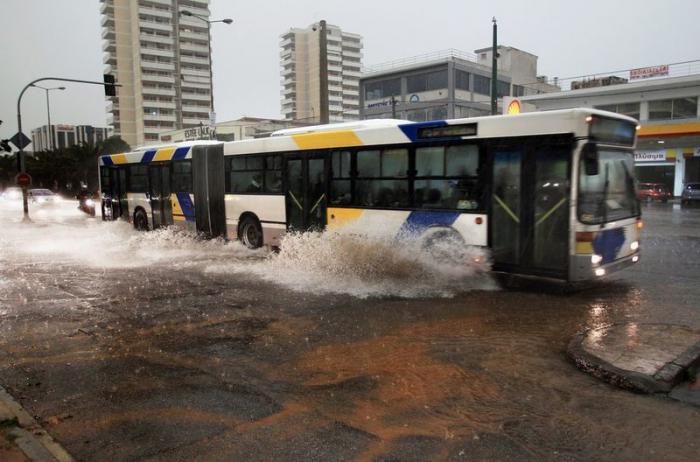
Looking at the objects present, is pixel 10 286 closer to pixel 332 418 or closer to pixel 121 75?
pixel 332 418

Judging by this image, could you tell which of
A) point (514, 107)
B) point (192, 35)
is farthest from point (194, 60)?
point (514, 107)

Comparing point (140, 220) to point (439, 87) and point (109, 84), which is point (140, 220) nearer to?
point (109, 84)

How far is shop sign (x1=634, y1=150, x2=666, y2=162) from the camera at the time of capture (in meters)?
36.8

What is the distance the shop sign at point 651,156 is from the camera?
1449 inches

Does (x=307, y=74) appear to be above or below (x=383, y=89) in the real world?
above

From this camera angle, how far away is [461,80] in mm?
61438

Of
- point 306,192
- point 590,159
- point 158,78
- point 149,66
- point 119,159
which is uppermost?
point 149,66

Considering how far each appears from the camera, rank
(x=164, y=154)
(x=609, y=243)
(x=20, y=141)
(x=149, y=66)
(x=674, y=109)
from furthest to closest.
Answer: (x=149, y=66)
(x=674, y=109)
(x=20, y=141)
(x=164, y=154)
(x=609, y=243)

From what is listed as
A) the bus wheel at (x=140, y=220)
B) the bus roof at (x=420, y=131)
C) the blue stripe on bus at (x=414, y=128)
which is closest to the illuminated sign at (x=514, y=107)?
the bus roof at (x=420, y=131)

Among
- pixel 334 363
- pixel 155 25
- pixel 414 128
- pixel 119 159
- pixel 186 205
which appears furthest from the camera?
pixel 155 25

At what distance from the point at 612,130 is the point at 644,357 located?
432 cm

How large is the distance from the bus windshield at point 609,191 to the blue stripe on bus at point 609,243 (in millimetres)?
200

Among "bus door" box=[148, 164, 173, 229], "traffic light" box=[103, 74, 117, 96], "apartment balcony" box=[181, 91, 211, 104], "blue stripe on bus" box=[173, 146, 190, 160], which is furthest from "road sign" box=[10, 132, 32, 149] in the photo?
"apartment balcony" box=[181, 91, 211, 104]

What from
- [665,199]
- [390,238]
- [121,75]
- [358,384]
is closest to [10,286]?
[390,238]
